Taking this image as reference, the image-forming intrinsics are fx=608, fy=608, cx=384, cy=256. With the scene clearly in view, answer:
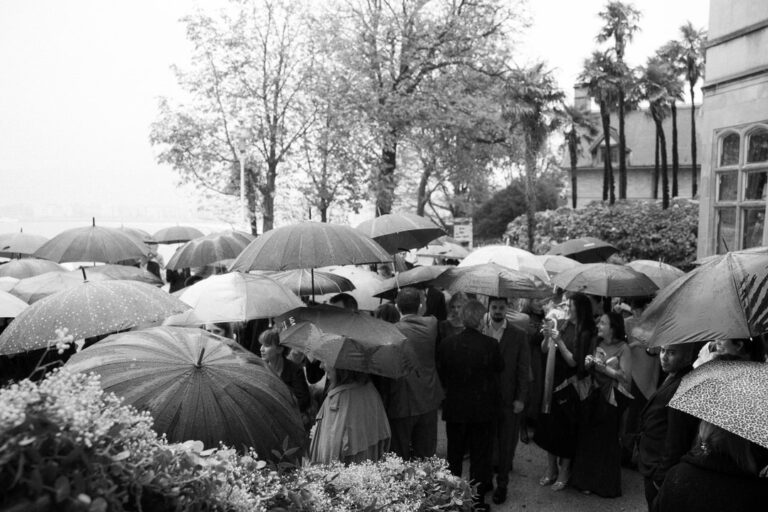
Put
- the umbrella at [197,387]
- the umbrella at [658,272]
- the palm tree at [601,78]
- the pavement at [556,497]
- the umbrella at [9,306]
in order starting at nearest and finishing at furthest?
the umbrella at [197,387] → the umbrella at [9,306] → the pavement at [556,497] → the umbrella at [658,272] → the palm tree at [601,78]

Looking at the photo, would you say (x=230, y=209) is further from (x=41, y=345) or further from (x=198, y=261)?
(x=41, y=345)

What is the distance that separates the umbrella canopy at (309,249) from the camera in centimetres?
486

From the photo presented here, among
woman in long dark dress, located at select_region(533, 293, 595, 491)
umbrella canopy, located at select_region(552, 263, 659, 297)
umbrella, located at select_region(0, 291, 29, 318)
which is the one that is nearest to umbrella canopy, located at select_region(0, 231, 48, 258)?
umbrella, located at select_region(0, 291, 29, 318)

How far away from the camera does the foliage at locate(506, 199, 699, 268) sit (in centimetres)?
2442

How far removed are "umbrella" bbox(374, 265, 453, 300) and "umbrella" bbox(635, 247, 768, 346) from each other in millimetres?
3705

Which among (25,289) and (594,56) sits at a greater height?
(594,56)

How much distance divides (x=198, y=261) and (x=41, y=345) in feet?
16.3

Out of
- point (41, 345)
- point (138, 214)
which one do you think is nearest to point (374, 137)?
point (41, 345)

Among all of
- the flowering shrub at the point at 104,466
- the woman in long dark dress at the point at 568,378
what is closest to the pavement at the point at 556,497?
the woman in long dark dress at the point at 568,378

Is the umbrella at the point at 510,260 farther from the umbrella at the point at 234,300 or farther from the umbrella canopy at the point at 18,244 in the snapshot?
the umbrella canopy at the point at 18,244

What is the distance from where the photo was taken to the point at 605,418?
6234 millimetres

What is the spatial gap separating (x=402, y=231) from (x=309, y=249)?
381cm

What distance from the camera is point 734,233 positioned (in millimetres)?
12180

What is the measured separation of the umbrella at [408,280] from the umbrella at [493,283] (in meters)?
0.69
